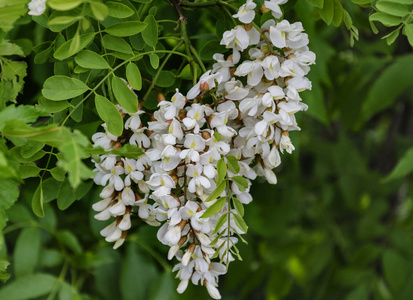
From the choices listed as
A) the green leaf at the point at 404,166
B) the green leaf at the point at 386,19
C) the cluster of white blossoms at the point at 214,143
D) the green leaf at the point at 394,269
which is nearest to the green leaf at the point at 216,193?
the cluster of white blossoms at the point at 214,143

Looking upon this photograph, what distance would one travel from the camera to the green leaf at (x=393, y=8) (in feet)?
1.52

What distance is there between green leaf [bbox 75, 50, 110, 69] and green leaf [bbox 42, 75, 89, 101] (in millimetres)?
18

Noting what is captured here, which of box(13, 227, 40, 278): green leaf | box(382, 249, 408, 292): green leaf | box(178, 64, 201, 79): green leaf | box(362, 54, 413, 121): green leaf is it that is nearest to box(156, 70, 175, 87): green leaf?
box(178, 64, 201, 79): green leaf

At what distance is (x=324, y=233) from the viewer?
1.27 m

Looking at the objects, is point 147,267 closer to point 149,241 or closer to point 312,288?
point 149,241

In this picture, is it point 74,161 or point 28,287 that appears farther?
point 28,287

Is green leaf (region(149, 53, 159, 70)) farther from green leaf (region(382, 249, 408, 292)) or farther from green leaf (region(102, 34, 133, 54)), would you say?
green leaf (region(382, 249, 408, 292))

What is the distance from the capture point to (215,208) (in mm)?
411

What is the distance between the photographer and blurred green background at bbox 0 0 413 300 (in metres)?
0.72

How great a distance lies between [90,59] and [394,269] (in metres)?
0.83

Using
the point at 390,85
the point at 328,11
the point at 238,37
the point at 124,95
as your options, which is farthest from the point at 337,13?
the point at 390,85

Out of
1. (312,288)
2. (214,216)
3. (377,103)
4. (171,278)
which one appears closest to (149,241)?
(171,278)

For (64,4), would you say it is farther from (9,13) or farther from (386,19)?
(386,19)

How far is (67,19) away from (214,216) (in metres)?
0.20
